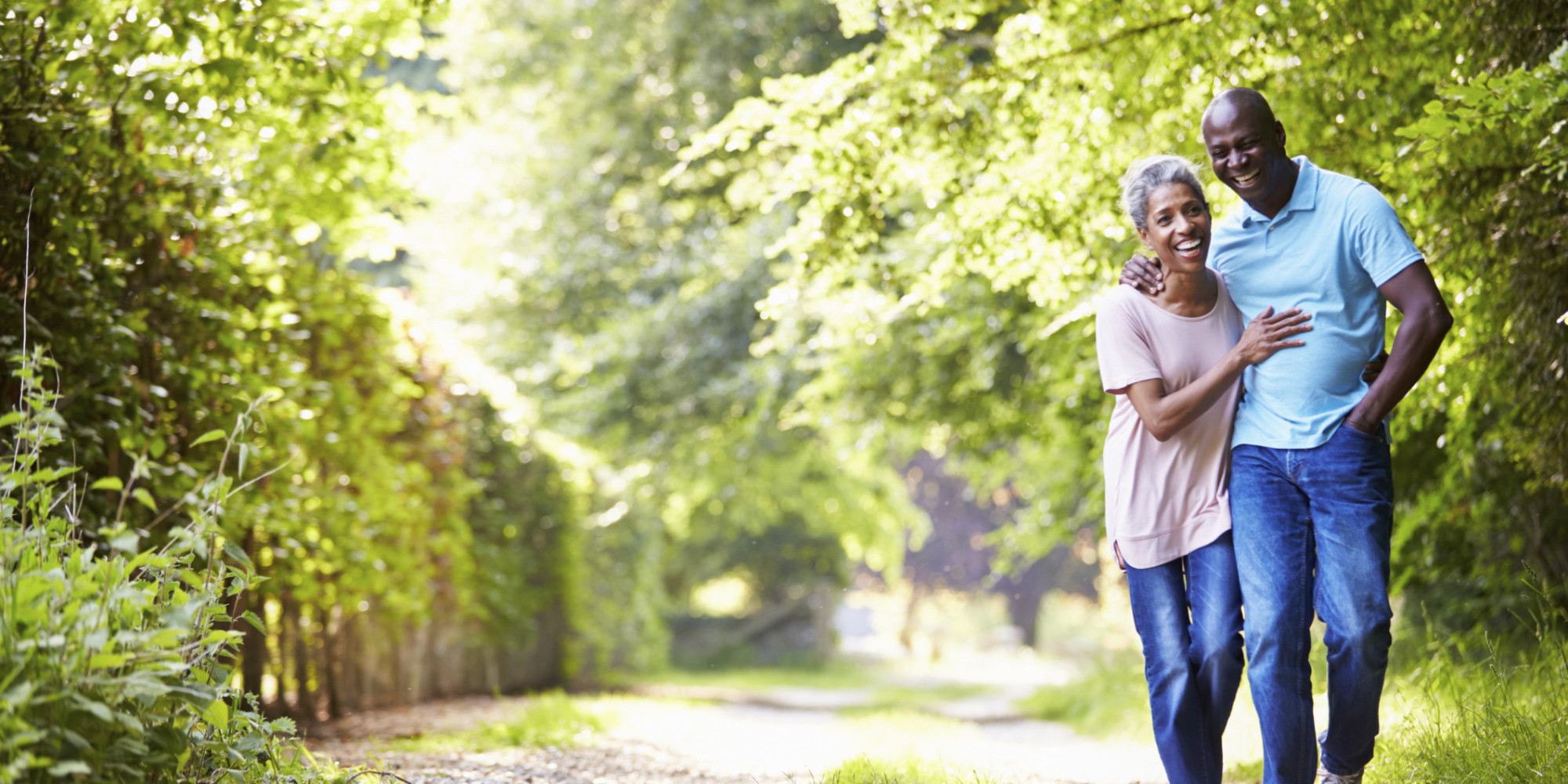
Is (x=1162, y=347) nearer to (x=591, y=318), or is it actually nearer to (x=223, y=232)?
(x=223, y=232)

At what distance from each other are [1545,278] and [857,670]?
17.0m

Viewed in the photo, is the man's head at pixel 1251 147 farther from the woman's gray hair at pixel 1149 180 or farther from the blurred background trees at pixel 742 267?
the blurred background trees at pixel 742 267

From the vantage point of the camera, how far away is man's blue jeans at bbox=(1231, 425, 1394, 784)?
8.95 feet

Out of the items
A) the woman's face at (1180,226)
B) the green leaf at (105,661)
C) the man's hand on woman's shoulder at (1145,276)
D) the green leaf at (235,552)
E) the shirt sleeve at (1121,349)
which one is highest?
the woman's face at (1180,226)

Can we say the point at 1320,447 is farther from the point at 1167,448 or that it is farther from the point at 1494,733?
the point at 1494,733

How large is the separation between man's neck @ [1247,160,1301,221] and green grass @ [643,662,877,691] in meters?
11.6

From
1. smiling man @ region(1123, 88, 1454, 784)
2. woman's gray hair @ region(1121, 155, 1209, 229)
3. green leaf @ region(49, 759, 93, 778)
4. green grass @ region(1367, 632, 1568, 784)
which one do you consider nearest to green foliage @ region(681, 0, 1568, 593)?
smiling man @ region(1123, 88, 1454, 784)

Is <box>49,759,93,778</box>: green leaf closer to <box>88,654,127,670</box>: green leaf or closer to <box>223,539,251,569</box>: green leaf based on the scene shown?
<box>88,654,127,670</box>: green leaf

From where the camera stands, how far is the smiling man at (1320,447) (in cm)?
272

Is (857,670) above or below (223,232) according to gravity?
below

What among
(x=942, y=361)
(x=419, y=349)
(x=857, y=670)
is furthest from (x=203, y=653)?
(x=857, y=670)

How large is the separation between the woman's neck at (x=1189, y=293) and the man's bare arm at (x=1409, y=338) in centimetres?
42

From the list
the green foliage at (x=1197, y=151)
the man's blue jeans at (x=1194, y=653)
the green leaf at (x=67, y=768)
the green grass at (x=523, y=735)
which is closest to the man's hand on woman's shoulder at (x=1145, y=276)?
the man's blue jeans at (x=1194, y=653)

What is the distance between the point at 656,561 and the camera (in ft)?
45.1
